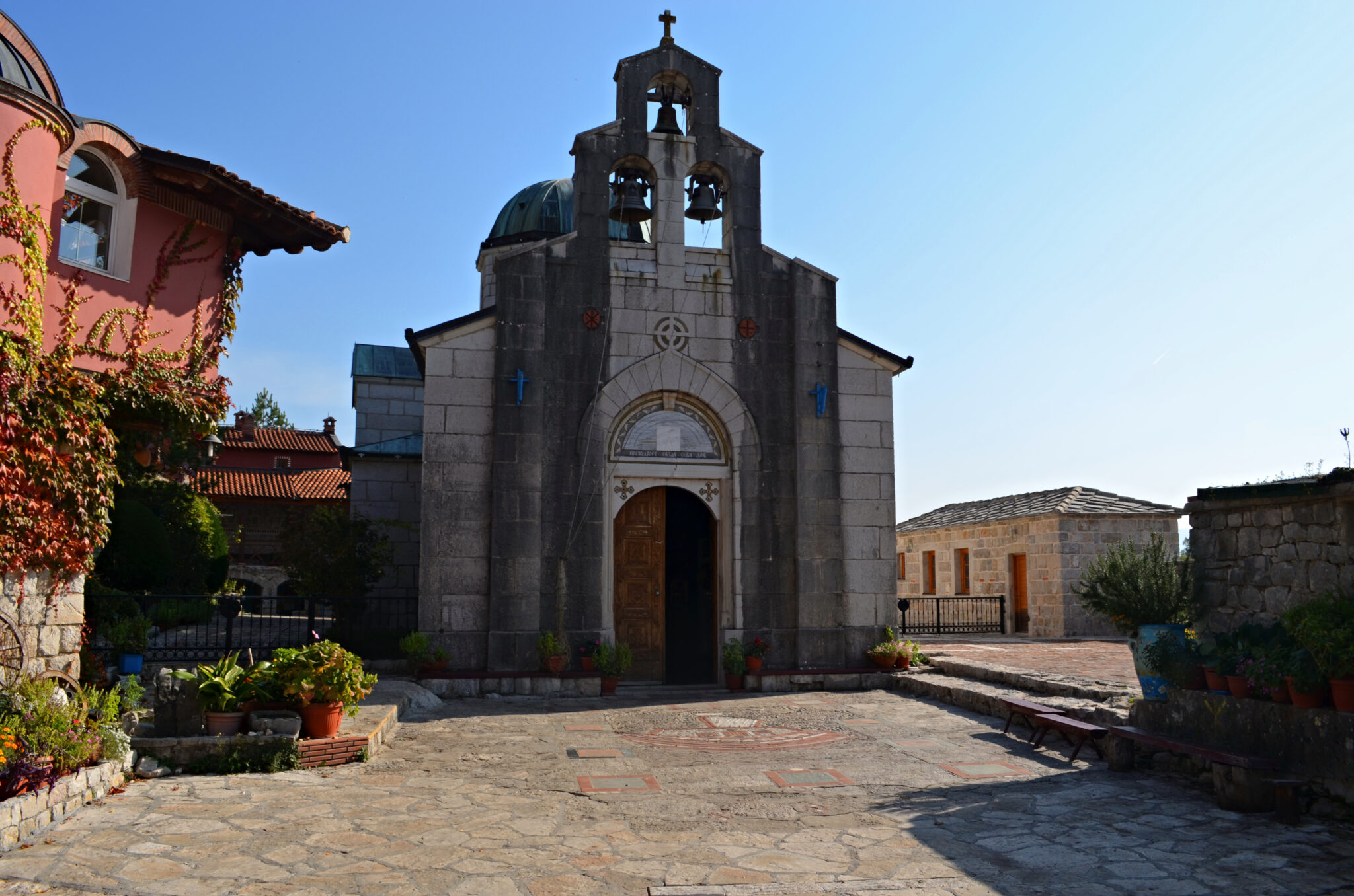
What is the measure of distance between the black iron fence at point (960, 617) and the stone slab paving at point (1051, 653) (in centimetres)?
123

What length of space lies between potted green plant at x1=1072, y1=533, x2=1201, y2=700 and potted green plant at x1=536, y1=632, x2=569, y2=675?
6.78 m

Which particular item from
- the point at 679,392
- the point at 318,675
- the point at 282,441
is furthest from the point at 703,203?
the point at 282,441

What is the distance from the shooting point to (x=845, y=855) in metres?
5.59

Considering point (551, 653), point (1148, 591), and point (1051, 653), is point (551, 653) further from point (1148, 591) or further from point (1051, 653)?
point (1051, 653)

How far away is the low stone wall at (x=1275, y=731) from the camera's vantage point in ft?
20.2

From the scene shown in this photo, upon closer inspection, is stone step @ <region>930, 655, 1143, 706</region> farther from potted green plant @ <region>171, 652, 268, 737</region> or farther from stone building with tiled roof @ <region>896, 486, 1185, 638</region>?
potted green plant @ <region>171, 652, 268, 737</region>

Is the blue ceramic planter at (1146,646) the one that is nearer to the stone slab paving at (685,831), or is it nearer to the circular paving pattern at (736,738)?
the stone slab paving at (685,831)

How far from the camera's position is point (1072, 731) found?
8.34 m

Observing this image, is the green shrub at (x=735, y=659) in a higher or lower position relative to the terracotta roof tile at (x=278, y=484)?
lower

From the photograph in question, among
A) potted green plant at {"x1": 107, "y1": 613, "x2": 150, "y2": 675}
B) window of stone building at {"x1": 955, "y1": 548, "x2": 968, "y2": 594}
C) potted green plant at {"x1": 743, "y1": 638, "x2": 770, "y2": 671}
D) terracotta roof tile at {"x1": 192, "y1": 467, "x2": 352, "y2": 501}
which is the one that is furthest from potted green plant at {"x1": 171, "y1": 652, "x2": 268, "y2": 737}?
terracotta roof tile at {"x1": 192, "y1": 467, "x2": 352, "y2": 501}

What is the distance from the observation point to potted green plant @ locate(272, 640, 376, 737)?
314 inches

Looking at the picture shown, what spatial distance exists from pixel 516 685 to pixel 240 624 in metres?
6.55

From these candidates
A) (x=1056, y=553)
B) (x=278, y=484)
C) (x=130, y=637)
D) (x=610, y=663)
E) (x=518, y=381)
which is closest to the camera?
(x=130, y=637)

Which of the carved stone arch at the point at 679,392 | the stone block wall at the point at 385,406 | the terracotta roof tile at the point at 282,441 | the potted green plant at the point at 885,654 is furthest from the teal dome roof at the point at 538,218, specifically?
the terracotta roof tile at the point at 282,441
